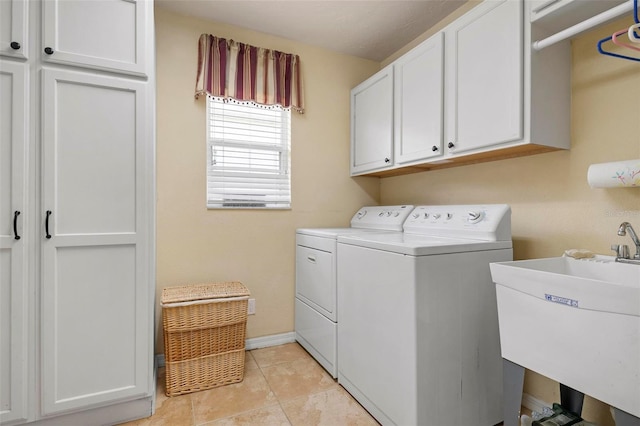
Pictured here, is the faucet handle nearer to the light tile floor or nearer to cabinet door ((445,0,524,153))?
cabinet door ((445,0,524,153))

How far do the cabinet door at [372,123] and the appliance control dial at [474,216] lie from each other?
2.52ft

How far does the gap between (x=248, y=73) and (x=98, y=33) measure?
3.45ft

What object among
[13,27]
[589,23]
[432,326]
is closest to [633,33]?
[589,23]

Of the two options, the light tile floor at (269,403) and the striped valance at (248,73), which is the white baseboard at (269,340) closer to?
the light tile floor at (269,403)

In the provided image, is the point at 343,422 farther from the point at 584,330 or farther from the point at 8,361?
the point at 8,361

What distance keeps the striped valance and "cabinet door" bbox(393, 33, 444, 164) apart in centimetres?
84

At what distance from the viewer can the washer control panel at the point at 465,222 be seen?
1.64 meters

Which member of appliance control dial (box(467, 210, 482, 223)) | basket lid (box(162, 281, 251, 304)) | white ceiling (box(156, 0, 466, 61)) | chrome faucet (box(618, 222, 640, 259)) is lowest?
basket lid (box(162, 281, 251, 304))

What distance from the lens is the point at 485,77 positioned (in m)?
1.67

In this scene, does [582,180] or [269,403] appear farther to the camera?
[269,403]

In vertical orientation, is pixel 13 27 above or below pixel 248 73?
below

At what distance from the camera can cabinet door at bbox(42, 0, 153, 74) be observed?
151 cm

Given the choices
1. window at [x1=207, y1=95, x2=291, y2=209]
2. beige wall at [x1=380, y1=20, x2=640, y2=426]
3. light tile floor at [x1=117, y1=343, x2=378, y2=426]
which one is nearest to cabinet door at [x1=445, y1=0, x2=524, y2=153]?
beige wall at [x1=380, y1=20, x2=640, y2=426]

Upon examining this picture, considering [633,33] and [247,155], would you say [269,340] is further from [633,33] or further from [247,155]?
[633,33]
